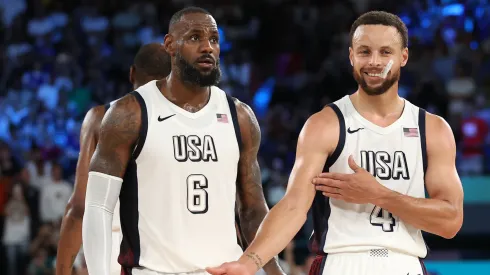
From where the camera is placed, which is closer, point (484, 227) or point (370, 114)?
point (370, 114)

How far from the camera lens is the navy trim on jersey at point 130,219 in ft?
16.1

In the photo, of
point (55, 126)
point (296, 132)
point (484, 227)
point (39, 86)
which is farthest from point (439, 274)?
point (39, 86)

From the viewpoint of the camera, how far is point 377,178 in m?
4.65

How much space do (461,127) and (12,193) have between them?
20.7 feet

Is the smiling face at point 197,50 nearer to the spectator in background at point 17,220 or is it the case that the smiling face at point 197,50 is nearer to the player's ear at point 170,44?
the player's ear at point 170,44

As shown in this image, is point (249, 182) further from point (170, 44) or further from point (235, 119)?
point (170, 44)

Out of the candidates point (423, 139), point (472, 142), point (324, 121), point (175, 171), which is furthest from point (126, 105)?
point (472, 142)

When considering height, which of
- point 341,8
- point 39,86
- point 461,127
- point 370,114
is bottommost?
point 370,114

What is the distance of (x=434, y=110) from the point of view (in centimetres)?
1348

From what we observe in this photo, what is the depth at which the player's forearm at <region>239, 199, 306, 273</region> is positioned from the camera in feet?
14.7

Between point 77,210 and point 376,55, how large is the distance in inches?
89.8

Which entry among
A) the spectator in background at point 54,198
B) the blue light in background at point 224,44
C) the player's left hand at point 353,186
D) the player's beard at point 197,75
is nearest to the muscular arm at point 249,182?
the player's beard at point 197,75

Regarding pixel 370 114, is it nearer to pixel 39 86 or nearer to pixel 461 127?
pixel 461 127

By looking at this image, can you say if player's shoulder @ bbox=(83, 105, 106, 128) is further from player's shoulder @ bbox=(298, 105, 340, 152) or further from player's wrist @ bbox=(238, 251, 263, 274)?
player's wrist @ bbox=(238, 251, 263, 274)
